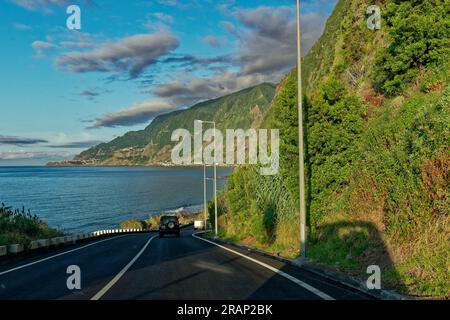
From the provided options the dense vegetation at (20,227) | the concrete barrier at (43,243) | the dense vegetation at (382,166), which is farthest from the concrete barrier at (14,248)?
the dense vegetation at (382,166)

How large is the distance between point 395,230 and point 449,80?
7.93 metres

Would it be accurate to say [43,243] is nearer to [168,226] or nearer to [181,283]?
[181,283]

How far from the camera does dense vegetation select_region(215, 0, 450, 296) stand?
33.6 ft

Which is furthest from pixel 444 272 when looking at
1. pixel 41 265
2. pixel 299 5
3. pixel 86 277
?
pixel 41 265

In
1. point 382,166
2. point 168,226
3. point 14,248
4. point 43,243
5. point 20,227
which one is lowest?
point 168,226

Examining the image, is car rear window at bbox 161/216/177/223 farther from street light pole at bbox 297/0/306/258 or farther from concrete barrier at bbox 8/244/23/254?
street light pole at bbox 297/0/306/258

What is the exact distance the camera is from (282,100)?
2073 centimetres

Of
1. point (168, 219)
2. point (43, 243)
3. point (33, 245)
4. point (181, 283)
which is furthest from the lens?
point (168, 219)

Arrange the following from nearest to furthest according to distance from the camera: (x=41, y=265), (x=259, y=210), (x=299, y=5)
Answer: (x=299, y=5) < (x=41, y=265) < (x=259, y=210)

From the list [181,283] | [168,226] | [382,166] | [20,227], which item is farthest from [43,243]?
[168,226]

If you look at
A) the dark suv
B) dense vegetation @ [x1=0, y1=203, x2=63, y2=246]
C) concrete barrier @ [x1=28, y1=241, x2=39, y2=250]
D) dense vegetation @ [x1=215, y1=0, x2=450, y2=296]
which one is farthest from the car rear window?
concrete barrier @ [x1=28, y1=241, x2=39, y2=250]

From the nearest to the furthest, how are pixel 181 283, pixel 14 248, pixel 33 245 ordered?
pixel 181 283 < pixel 14 248 < pixel 33 245

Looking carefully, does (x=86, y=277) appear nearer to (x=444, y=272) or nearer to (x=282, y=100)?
(x=444, y=272)

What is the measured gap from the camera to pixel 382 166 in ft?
44.3
